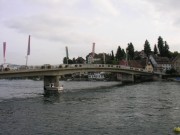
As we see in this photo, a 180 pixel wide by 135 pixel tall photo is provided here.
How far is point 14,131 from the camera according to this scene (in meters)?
39.9

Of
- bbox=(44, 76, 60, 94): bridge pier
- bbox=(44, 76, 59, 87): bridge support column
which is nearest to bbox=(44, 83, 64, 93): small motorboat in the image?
bbox=(44, 76, 60, 94): bridge pier

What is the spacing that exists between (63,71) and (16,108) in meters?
45.4

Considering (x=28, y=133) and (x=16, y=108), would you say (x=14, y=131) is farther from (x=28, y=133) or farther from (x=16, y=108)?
(x=16, y=108)

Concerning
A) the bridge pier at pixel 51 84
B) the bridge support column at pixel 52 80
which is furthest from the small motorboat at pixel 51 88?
the bridge support column at pixel 52 80

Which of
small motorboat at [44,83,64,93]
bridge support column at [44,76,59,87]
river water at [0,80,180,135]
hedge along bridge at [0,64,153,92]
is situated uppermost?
hedge along bridge at [0,64,153,92]

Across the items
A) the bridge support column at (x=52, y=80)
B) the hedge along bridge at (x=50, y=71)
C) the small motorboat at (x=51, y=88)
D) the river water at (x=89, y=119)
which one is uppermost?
the hedge along bridge at (x=50, y=71)

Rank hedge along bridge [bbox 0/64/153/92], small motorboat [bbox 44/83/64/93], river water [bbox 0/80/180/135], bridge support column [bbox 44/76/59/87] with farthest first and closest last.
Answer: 1. bridge support column [bbox 44/76/59/87]
2. small motorboat [bbox 44/83/64/93]
3. hedge along bridge [bbox 0/64/153/92]
4. river water [bbox 0/80/180/135]

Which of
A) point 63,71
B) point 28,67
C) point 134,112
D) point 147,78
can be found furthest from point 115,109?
point 147,78

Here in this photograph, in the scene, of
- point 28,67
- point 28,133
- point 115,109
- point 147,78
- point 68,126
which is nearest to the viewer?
point 28,133

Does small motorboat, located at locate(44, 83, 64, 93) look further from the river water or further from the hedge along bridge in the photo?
the river water

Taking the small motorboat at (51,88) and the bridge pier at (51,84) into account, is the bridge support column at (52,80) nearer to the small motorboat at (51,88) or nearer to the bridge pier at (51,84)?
the bridge pier at (51,84)

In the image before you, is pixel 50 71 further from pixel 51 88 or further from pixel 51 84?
pixel 51 88

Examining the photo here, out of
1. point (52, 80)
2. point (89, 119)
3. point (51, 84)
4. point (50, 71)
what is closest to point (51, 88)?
point (51, 84)

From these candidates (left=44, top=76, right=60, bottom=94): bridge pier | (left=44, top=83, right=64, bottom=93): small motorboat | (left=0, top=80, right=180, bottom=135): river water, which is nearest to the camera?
(left=0, top=80, right=180, bottom=135): river water
